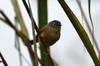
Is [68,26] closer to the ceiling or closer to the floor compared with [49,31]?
closer to the floor

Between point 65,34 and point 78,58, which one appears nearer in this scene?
point 78,58

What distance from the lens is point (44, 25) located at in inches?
16.2

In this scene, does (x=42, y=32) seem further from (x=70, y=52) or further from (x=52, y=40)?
(x=70, y=52)

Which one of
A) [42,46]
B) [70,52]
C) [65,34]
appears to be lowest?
[65,34]

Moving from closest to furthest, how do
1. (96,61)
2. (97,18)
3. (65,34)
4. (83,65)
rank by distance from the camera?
(96,61) < (83,65) < (97,18) < (65,34)

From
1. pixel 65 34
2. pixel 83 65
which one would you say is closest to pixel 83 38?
pixel 83 65

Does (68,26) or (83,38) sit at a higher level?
(83,38)

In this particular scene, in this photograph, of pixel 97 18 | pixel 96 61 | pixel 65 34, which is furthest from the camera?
pixel 65 34

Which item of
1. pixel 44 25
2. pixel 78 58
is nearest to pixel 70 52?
pixel 78 58

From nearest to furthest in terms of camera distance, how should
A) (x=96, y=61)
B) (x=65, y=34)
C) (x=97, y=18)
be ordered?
(x=96, y=61) < (x=97, y=18) < (x=65, y=34)

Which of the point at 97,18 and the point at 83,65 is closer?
the point at 83,65

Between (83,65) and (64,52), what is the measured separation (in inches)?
4.2

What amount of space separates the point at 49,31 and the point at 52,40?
1 centimetres

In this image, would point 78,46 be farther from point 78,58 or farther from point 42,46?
point 42,46
